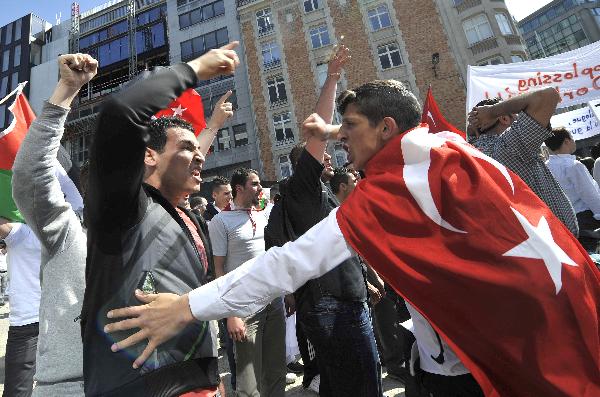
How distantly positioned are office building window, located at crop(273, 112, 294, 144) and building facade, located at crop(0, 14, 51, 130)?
89.4 feet

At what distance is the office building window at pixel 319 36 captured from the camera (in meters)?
23.7

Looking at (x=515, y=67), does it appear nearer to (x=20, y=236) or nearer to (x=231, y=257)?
(x=231, y=257)

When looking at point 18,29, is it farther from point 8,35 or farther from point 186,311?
point 186,311

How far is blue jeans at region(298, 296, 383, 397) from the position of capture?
246cm

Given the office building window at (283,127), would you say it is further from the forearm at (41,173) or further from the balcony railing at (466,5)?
the forearm at (41,173)

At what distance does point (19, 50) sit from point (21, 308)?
4447 cm

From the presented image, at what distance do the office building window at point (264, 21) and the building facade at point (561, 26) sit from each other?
37011mm

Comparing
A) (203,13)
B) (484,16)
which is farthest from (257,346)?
(203,13)

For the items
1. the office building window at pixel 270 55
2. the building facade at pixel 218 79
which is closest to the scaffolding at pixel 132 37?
the building facade at pixel 218 79

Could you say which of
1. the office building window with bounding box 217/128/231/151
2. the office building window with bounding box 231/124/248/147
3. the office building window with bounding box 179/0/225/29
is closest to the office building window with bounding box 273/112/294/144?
the office building window with bounding box 231/124/248/147

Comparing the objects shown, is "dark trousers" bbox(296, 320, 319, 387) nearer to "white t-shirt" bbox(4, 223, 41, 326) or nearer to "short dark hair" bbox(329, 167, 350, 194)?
"short dark hair" bbox(329, 167, 350, 194)

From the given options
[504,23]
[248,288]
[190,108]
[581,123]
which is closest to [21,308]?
[190,108]

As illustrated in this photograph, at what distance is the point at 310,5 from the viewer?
79.7 feet

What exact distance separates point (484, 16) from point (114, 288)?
25.5 m
